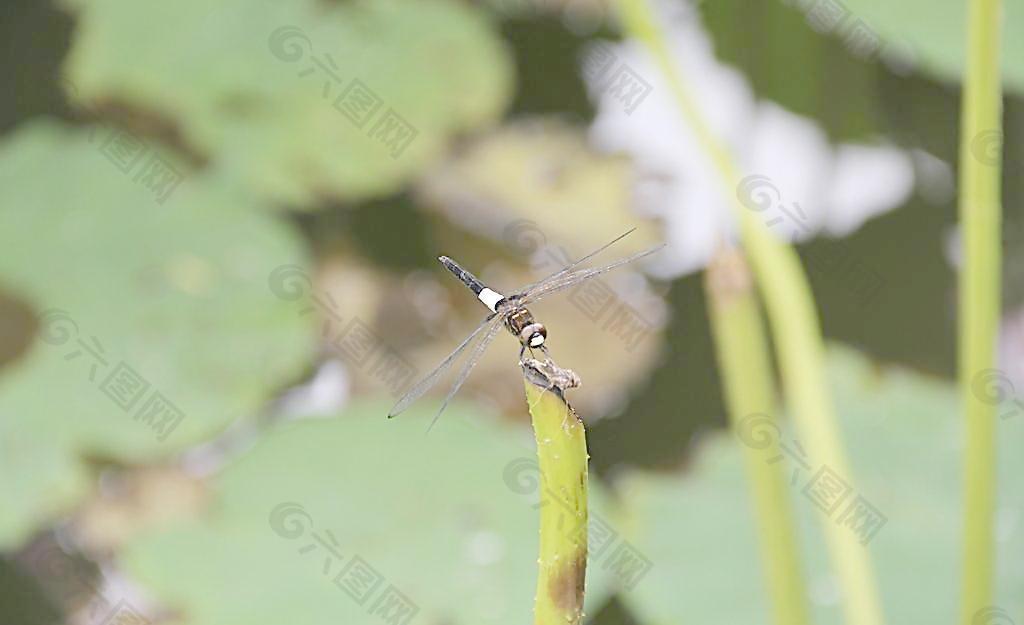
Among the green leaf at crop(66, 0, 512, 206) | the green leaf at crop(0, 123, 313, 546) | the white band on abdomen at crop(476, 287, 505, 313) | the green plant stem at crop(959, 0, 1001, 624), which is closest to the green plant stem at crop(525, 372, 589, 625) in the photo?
the white band on abdomen at crop(476, 287, 505, 313)

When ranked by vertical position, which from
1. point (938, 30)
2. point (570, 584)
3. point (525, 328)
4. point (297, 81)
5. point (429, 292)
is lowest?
point (570, 584)

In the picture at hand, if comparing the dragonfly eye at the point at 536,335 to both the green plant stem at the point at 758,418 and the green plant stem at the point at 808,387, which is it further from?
the green plant stem at the point at 808,387

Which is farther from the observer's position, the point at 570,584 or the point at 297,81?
the point at 297,81

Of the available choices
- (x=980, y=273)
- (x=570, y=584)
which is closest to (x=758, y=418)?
(x=980, y=273)

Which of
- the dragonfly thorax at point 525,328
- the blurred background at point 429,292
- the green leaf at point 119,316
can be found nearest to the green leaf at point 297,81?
the blurred background at point 429,292

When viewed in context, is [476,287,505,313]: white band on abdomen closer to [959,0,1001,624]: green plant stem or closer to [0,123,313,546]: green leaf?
[959,0,1001,624]: green plant stem

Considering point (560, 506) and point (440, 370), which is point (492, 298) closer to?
point (440, 370)
